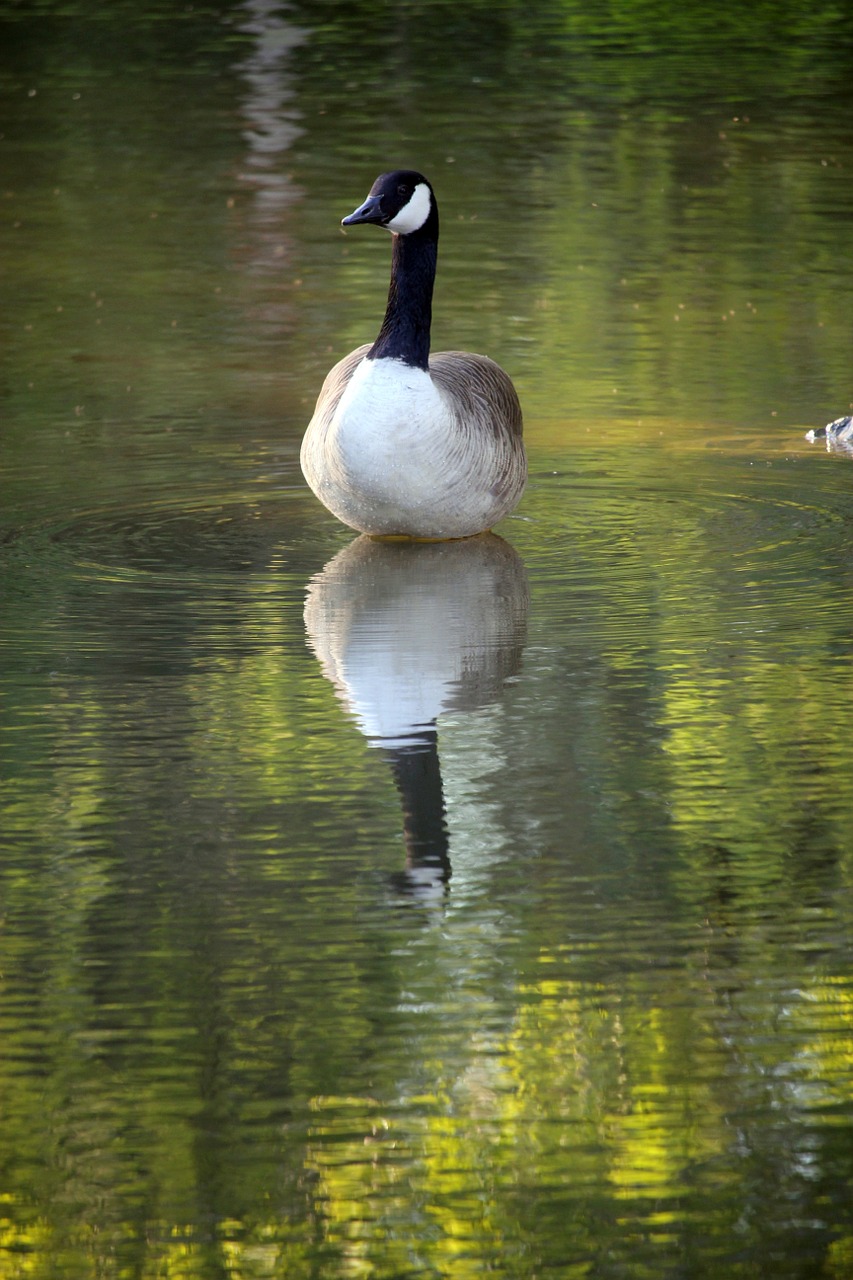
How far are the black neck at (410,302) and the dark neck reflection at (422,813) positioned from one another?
7.52 ft

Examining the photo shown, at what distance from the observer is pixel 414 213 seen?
27.4 feet

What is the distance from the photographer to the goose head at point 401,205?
8156mm

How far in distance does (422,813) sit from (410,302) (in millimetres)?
3105

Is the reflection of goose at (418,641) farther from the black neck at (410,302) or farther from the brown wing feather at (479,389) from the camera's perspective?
the black neck at (410,302)

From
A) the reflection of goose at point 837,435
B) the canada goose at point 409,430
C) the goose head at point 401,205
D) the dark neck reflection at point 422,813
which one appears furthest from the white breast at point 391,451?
the reflection of goose at point 837,435

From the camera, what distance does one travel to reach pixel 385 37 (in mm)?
24438

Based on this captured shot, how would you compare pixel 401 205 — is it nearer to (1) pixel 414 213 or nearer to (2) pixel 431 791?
(1) pixel 414 213

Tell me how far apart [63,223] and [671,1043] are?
11.6m

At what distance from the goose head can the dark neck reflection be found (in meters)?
2.68

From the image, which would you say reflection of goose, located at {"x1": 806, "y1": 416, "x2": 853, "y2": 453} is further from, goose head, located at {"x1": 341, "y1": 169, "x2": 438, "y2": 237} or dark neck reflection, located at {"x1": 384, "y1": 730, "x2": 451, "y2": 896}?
dark neck reflection, located at {"x1": 384, "y1": 730, "x2": 451, "y2": 896}

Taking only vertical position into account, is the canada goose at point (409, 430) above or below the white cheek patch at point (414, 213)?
below

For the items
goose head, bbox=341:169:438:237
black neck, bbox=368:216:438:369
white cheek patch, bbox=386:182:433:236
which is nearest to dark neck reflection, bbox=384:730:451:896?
black neck, bbox=368:216:438:369

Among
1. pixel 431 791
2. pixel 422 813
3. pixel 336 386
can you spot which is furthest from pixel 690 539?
pixel 422 813

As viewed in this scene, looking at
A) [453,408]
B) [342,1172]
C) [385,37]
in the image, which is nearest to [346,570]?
[453,408]
